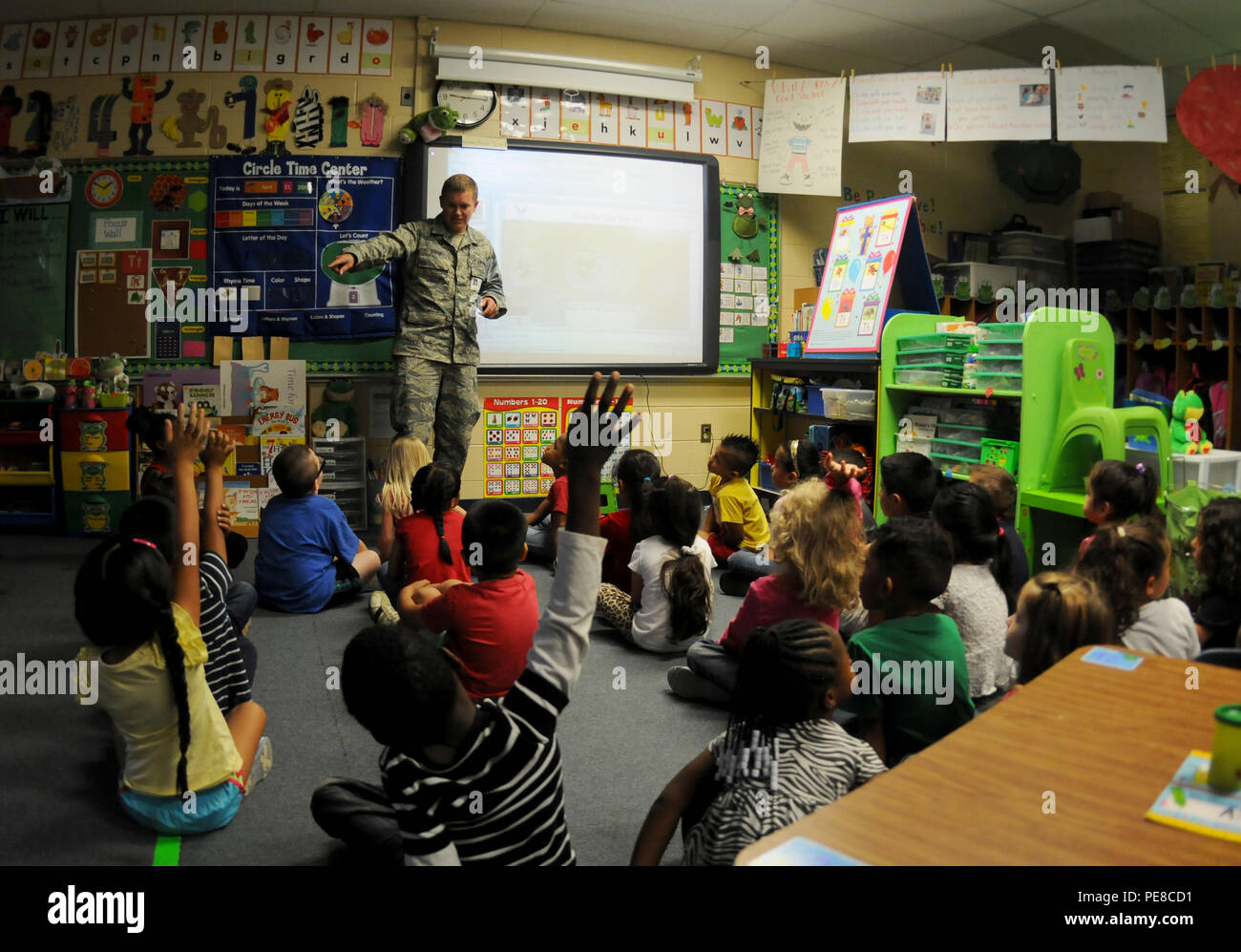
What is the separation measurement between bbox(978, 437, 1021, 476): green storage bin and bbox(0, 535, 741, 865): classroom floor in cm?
136

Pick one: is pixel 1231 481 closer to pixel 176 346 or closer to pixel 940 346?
pixel 940 346

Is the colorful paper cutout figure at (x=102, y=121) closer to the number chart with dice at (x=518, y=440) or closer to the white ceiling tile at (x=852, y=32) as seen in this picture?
the number chart with dice at (x=518, y=440)

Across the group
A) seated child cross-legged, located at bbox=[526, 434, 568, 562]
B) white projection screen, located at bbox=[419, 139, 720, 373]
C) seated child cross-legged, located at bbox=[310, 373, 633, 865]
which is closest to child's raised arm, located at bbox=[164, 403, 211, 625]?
seated child cross-legged, located at bbox=[310, 373, 633, 865]

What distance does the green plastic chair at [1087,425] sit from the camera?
3.58m

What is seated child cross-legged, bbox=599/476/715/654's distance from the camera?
3.08 meters

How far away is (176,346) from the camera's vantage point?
516 cm

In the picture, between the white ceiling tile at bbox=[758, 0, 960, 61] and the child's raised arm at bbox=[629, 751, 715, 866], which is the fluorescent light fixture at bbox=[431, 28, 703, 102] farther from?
the child's raised arm at bbox=[629, 751, 715, 866]

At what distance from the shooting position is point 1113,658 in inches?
62.5

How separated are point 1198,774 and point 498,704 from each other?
868 millimetres

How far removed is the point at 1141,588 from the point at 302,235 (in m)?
4.50

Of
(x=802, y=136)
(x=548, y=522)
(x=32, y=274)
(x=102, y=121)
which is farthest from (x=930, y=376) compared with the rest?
(x=32, y=274)
